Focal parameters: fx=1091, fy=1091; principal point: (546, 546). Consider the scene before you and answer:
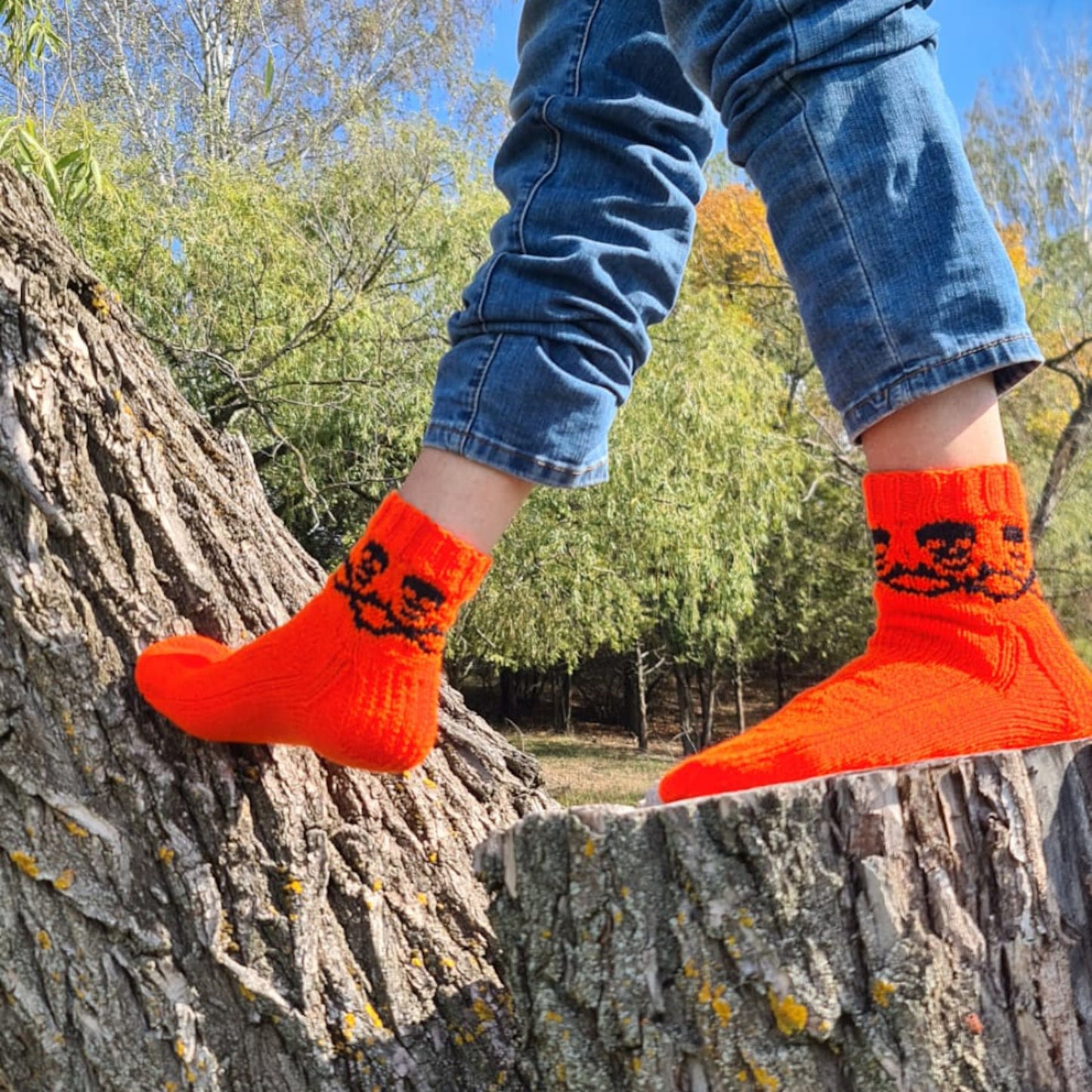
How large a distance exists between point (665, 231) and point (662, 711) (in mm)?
17237

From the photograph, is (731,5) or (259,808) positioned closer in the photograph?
(731,5)

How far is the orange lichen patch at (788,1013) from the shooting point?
31.1 inches

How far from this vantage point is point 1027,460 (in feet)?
40.2

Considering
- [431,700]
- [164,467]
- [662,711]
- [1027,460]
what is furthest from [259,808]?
[662,711]

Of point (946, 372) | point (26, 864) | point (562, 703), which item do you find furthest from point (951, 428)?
point (562, 703)

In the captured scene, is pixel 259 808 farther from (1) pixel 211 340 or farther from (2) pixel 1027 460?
(2) pixel 1027 460

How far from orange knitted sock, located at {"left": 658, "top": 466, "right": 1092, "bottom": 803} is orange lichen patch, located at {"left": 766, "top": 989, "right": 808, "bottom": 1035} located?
0.17m

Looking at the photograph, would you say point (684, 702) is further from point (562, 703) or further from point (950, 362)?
point (950, 362)

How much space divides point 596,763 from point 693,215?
437 inches

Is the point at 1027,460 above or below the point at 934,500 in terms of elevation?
above

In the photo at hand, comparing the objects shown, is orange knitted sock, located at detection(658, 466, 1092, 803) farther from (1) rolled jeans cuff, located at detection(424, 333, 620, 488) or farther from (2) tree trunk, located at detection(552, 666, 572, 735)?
(2) tree trunk, located at detection(552, 666, 572, 735)

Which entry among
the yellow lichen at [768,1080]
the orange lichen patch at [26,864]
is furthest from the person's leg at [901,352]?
the orange lichen patch at [26,864]

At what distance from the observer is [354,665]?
1.01m

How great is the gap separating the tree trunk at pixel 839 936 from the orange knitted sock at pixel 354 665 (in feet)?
0.77
